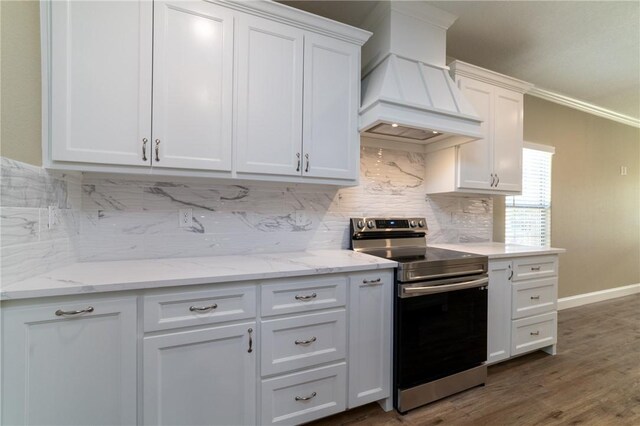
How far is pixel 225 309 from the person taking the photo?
1397 mm

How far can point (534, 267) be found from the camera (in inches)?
96.0

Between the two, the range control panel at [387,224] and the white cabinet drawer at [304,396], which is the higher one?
the range control panel at [387,224]

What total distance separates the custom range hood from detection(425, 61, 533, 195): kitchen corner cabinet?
27 centimetres

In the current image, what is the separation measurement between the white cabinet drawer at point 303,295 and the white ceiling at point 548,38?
6.73 ft

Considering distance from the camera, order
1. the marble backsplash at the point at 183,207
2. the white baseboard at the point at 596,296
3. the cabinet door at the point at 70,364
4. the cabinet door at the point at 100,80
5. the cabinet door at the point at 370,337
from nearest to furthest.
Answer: the cabinet door at the point at 70,364
the marble backsplash at the point at 183,207
the cabinet door at the point at 100,80
the cabinet door at the point at 370,337
the white baseboard at the point at 596,296

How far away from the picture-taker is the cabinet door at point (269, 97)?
1.72m

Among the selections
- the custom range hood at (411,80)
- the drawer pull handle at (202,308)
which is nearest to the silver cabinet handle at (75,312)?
the drawer pull handle at (202,308)

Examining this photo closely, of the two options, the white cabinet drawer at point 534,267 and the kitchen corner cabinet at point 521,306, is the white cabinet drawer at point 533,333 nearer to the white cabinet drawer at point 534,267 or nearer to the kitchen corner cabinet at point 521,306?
the kitchen corner cabinet at point 521,306

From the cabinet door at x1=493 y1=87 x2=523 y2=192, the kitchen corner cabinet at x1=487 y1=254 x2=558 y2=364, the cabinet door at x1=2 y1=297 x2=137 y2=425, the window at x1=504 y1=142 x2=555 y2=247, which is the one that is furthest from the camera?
the window at x1=504 y1=142 x2=555 y2=247

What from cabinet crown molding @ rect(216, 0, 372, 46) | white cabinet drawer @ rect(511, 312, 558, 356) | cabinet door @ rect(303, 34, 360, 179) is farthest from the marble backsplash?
white cabinet drawer @ rect(511, 312, 558, 356)

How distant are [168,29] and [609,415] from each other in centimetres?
353

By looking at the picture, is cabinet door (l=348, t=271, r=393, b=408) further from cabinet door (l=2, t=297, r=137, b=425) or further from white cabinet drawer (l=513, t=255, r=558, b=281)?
white cabinet drawer (l=513, t=255, r=558, b=281)

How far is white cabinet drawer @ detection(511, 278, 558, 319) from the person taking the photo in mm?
2354

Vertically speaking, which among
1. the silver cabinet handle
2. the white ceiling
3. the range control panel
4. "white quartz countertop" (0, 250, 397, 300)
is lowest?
the silver cabinet handle
